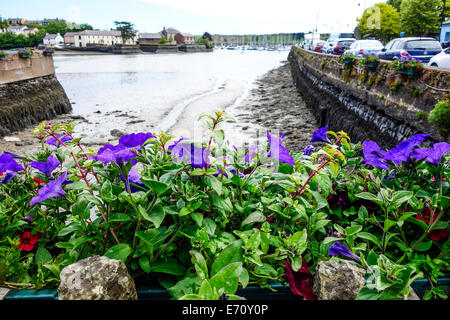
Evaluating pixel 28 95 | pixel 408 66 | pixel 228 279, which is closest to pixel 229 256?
pixel 228 279

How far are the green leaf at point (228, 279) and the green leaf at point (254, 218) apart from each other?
1.19ft

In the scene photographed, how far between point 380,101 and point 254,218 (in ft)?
25.5

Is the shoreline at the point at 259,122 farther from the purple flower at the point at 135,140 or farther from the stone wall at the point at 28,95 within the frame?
the purple flower at the point at 135,140

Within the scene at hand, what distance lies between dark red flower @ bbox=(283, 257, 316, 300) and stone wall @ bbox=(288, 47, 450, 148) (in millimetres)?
5115

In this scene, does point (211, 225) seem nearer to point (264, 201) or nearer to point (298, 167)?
point (264, 201)

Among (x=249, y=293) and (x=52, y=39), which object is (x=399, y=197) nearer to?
(x=249, y=293)

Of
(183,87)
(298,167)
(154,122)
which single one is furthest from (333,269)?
(183,87)

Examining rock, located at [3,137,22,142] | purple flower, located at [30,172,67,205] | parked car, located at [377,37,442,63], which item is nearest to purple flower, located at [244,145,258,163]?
purple flower, located at [30,172,67,205]

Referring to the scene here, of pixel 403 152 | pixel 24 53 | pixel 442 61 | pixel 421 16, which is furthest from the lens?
pixel 421 16

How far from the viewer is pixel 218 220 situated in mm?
1371

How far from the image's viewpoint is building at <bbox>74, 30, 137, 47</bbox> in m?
120

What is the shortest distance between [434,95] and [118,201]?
637cm

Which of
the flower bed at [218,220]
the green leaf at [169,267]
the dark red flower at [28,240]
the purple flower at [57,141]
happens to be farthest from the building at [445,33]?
the dark red flower at [28,240]

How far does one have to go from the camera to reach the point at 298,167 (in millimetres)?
1762
